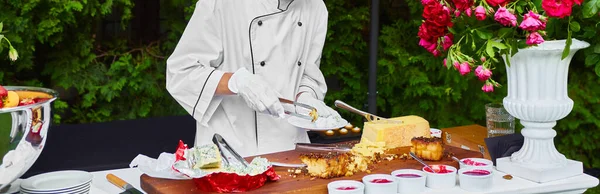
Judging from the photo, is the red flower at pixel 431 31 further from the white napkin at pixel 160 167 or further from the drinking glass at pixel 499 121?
the white napkin at pixel 160 167

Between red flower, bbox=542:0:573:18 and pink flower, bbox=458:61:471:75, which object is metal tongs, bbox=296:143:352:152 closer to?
pink flower, bbox=458:61:471:75

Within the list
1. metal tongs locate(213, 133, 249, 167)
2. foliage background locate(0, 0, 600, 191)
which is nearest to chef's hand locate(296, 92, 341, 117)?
metal tongs locate(213, 133, 249, 167)

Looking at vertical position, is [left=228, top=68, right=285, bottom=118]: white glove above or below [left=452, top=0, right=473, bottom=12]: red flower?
below

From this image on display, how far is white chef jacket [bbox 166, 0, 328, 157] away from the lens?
242cm

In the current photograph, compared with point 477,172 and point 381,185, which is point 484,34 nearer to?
point 477,172

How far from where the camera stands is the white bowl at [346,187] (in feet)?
6.04

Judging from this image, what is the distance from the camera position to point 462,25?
205cm

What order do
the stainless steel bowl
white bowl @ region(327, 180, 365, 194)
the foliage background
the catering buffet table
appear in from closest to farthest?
the stainless steel bowl, white bowl @ region(327, 180, 365, 194), the catering buffet table, the foliage background

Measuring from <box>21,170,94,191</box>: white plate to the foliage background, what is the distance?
2.29m

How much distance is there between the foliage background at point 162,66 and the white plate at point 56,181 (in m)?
2.29

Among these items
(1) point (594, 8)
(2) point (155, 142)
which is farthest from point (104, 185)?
(2) point (155, 142)

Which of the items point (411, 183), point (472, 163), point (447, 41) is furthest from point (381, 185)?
point (447, 41)

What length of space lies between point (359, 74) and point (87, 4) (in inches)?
74.4

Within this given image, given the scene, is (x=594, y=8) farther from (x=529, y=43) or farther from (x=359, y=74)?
(x=359, y=74)
